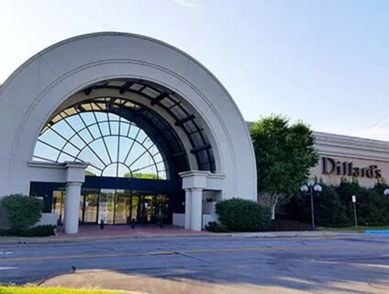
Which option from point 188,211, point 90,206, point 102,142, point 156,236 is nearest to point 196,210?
point 188,211

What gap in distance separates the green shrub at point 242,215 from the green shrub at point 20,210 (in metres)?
12.0

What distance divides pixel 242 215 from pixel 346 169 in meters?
18.2

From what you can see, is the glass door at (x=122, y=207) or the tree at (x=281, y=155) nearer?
the tree at (x=281, y=155)

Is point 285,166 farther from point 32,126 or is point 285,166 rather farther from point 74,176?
point 32,126

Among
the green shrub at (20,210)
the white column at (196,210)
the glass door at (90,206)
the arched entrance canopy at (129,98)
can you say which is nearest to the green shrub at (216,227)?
the white column at (196,210)

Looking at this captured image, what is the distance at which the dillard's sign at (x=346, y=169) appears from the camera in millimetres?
40594

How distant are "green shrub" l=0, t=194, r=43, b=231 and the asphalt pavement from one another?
7.38 m

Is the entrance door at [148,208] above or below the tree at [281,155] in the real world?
below

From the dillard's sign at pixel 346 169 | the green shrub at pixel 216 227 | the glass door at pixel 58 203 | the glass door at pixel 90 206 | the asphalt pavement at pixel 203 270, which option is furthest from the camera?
the dillard's sign at pixel 346 169

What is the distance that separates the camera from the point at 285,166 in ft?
104

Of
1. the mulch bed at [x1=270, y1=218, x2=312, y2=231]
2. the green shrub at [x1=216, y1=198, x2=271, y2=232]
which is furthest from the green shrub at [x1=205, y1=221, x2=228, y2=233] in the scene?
the mulch bed at [x1=270, y1=218, x2=312, y2=231]

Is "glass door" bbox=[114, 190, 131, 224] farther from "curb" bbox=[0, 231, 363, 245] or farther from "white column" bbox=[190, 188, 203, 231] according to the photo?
"curb" bbox=[0, 231, 363, 245]

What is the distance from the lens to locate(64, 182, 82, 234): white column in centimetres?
2470

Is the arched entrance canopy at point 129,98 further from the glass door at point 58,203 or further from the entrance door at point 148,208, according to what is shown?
the glass door at point 58,203
